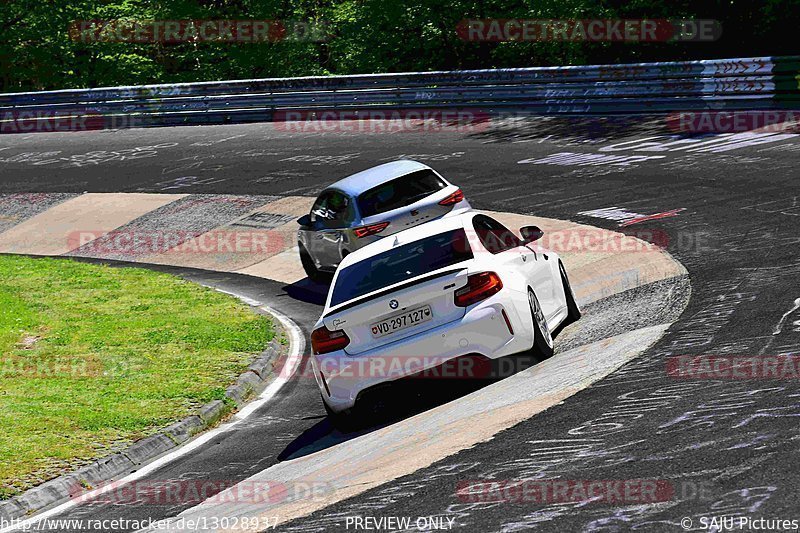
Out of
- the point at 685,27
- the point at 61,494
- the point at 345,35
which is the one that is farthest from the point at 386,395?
the point at 345,35

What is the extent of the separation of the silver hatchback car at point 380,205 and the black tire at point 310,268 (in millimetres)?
587

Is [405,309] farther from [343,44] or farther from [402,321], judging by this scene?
[343,44]

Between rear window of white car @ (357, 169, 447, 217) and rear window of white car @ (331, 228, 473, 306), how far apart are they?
16.7ft

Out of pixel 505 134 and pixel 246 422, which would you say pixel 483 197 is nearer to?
pixel 505 134

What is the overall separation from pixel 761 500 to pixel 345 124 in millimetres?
25553

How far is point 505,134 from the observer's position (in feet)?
85.5

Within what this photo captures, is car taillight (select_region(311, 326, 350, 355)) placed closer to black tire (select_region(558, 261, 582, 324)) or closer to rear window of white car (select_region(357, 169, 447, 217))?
black tire (select_region(558, 261, 582, 324))

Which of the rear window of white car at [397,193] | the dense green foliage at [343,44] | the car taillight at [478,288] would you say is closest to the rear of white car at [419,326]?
the car taillight at [478,288]

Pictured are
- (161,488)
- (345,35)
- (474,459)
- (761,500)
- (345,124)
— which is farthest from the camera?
(345,35)

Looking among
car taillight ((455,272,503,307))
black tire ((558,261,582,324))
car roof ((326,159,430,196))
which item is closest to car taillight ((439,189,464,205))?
car roof ((326,159,430,196))

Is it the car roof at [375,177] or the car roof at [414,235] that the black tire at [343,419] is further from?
the car roof at [375,177]

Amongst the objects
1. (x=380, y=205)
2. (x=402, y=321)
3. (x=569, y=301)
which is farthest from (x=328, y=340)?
(x=380, y=205)

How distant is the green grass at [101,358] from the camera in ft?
32.4

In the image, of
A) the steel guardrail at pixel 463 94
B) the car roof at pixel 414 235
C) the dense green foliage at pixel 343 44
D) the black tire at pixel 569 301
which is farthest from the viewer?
the dense green foliage at pixel 343 44
